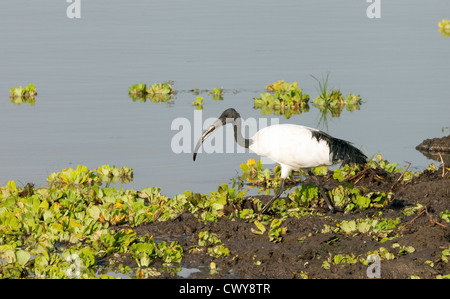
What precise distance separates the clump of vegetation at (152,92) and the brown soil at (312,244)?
6.71 meters

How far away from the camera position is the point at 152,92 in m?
16.6

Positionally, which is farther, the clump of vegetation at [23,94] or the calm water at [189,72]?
the clump of vegetation at [23,94]

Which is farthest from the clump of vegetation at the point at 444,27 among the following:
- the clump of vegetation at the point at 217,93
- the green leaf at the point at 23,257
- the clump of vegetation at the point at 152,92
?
the green leaf at the point at 23,257

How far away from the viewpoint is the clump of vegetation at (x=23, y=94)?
1605 cm

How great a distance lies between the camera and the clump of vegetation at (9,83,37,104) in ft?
52.6

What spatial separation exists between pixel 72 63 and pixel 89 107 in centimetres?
405

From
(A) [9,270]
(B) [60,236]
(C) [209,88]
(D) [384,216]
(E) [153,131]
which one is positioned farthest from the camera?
(C) [209,88]

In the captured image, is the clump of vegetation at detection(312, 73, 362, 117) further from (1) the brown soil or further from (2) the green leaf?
(2) the green leaf

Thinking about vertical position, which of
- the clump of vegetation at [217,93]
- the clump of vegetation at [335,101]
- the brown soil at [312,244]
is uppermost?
the clump of vegetation at [217,93]

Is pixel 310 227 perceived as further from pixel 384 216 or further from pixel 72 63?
pixel 72 63

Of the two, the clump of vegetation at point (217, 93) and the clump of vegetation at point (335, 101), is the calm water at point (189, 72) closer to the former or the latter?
the clump of vegetation at point (217, 93)

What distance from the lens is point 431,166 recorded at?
440 inches

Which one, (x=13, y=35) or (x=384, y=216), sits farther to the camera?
(x=13, y=35)
